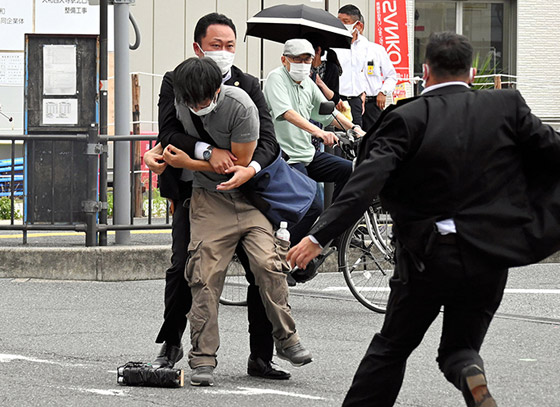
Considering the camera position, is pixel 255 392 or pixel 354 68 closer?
pixel 255 392

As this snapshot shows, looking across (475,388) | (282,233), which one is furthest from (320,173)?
(475,388)

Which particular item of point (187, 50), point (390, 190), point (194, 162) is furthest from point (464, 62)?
point (187, 50)

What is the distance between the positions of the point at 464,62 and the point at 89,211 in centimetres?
670

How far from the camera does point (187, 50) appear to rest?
2298cm

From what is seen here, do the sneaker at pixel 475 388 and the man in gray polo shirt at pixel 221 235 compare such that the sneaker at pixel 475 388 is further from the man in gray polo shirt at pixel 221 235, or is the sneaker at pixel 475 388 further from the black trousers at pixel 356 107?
the black trousers at pixel 356 107

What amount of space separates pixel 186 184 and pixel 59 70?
5.64 meters

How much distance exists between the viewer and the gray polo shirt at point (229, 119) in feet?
19.7

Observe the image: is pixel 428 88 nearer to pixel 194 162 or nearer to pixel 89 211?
pixel 194 162

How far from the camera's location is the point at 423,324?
4547 millimetres

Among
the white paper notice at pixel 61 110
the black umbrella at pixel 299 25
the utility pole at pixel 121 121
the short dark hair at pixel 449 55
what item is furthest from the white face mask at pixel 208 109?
the white paper notice at pixel 61 110

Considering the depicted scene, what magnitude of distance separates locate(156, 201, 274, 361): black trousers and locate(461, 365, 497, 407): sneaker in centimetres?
217

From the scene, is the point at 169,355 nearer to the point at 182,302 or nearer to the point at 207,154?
the point at 182,302

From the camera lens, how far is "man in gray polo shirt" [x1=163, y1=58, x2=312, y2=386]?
6051mm

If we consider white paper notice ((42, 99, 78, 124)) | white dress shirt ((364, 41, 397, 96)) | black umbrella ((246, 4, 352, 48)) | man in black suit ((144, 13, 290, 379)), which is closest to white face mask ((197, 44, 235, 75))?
man in black suit ((144, 13, 290, 379))
